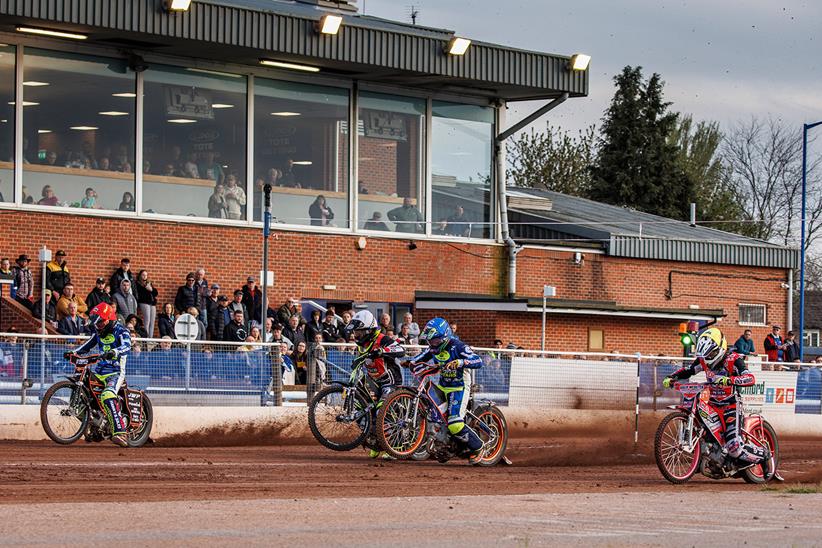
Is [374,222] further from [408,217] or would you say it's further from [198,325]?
[198,325]

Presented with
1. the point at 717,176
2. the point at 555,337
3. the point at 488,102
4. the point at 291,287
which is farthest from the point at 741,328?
the point at 717,176

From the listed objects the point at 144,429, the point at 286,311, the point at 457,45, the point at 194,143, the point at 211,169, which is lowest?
the point at 144,429

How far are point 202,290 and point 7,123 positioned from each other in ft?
15.0

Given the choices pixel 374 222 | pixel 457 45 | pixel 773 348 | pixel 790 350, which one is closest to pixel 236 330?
pixel 374 222

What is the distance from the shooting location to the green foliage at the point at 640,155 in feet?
227

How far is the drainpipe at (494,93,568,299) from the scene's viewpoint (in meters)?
33.9

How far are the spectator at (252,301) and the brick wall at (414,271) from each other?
1.68m

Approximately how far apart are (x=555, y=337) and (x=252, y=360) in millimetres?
12649

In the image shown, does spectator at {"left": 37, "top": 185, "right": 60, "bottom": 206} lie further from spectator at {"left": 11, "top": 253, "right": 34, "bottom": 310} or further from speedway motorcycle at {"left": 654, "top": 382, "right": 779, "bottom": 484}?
speedway motorcycle at {"left": 654, "top": 382, "right": 779, "bottom": 484}

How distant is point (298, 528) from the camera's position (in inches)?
442

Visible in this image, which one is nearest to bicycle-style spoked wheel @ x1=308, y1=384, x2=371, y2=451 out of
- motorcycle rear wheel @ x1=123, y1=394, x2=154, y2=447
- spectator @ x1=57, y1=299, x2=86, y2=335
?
motorcycle rear wheel @ x1=123, y1=394, x2=154, y2=447

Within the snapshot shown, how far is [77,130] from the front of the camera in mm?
28547

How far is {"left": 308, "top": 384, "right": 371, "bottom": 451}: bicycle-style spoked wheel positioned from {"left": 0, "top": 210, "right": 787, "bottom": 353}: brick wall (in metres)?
9.65

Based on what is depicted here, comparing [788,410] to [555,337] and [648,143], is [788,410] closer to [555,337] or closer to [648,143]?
[555,337]
